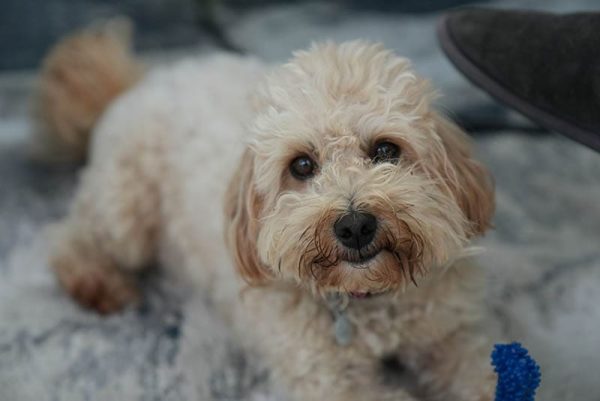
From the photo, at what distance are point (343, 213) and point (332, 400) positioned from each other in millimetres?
438

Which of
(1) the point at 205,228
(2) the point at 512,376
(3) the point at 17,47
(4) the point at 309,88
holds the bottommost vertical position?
(3) the point at 17,47

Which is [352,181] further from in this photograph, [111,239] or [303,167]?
[111,239]

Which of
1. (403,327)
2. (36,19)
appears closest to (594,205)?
(403,327)

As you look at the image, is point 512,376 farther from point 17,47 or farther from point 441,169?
point 17,47

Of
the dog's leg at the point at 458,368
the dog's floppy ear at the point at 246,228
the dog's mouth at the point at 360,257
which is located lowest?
the dog's leg at the point at 458,368

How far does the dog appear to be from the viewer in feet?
3.83

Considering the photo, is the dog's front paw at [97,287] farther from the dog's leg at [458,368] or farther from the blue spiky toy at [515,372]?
the blue spiky toy at [515,372]

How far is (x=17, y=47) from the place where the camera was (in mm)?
2811

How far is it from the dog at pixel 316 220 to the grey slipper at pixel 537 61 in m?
0.27

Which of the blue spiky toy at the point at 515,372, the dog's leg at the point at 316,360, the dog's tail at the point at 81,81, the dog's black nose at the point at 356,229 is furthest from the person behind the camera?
the dog's tail at the point at 81,81

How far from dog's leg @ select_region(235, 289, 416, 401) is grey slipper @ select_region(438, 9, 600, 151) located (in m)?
0.62

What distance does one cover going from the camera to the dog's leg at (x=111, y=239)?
181 centimetres

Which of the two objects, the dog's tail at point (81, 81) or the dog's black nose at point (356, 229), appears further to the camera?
the dog's tail at point (81, 81)

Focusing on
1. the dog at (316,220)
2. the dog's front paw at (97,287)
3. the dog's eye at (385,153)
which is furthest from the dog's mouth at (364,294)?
the dog's front paw at (97,287)
